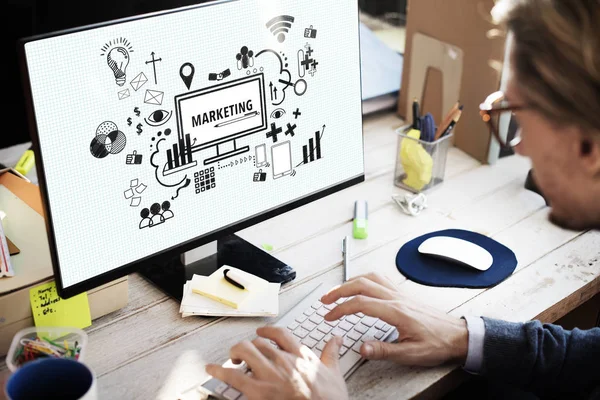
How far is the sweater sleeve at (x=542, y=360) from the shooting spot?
1023mm

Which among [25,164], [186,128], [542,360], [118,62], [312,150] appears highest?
[118,62]

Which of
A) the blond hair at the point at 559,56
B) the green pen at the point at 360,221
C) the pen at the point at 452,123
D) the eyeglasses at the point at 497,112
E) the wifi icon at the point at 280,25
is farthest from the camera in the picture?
the pen at the point at 452,123

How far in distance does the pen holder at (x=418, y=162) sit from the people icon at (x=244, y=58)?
51cm

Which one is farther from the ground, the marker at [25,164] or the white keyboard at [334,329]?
the marker at [25,164]

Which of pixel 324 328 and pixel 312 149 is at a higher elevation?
pixel 312 149

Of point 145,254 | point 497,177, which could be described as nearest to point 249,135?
point 145,254

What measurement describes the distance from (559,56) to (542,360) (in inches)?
18.9

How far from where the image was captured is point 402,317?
3.36ft

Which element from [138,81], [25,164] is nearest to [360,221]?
[138,81]

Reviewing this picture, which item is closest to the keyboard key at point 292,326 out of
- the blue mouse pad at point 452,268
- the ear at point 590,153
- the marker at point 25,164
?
the blue mouse pad at point 452,268

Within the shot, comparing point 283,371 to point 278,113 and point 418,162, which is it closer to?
point 278,113

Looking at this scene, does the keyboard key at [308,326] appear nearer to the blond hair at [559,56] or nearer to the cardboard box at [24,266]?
the cardboard box at [24,266]

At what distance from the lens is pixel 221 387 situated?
94 cm

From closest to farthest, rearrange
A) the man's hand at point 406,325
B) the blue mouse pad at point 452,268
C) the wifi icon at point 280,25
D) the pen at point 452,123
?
the man's hand at point 406,325 → the wifi icon at point 280,25 → the blue mouse pad at point 452,268 → the pen at point 452,123
